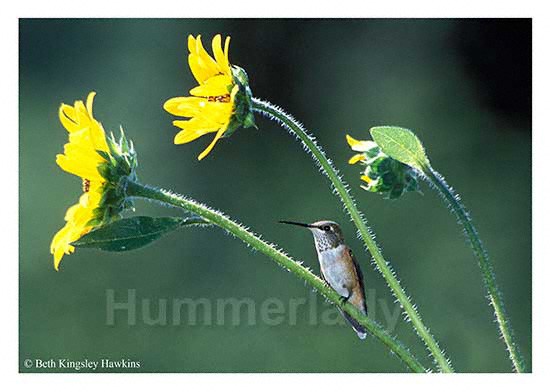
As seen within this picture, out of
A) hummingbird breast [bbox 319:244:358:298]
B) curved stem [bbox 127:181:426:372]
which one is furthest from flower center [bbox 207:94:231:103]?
hummingbird breast [bbox 319:244:358:298]

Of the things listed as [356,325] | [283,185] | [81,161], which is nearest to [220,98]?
[81,161]

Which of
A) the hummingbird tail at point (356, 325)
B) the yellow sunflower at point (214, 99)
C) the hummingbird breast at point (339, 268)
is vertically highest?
the yellow sunflower at point (214, 99)

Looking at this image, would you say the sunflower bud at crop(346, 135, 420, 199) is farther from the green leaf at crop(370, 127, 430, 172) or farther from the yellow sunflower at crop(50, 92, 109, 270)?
the yellow sunflower at crop(50, 92, 109, 270)

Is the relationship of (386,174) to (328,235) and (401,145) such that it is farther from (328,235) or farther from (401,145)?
(328,235)

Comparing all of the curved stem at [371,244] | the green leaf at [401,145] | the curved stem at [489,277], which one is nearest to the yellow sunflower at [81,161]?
the curved stem at [371,244]

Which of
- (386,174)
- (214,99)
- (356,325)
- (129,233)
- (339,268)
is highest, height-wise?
(214,99)

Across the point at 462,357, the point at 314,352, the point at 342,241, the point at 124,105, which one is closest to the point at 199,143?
the point at 124,105

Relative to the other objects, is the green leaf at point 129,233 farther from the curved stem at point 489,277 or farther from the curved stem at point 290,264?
the curved stem at point 489,277
